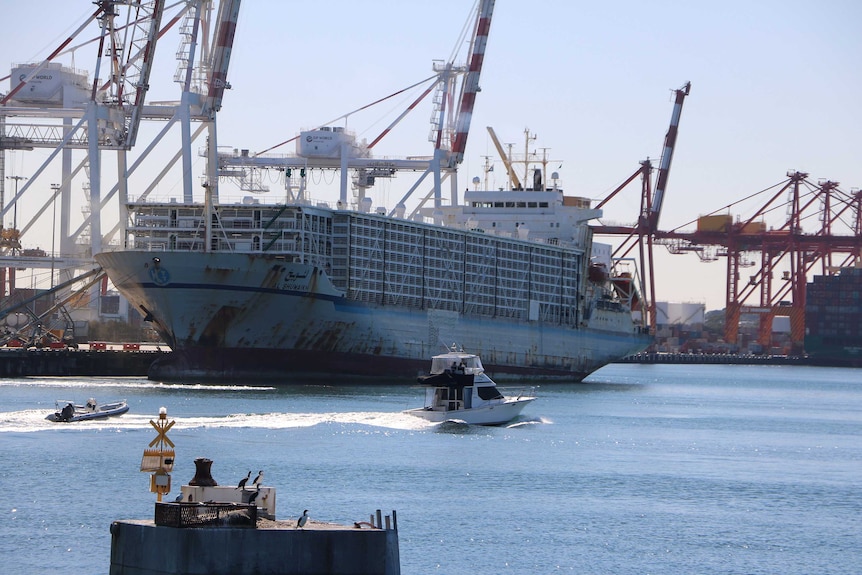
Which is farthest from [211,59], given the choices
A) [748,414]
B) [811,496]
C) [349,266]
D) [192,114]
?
[811,496]

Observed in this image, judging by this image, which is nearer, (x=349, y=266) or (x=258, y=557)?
(x=258, y=557)

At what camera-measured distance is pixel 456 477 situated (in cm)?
4547

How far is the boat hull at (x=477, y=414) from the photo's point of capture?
200 ft

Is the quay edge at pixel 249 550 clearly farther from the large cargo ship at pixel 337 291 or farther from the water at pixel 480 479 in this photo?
the large cargo ship at pixel 337 291

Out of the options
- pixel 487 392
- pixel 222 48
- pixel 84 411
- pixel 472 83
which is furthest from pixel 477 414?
pixel 472 83

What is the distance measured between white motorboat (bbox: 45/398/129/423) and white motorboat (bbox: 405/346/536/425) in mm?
11820

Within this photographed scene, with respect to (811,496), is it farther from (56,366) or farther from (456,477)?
(56,366)

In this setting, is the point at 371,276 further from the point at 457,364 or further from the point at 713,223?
the point at 713,223

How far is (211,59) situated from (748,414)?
126 ft

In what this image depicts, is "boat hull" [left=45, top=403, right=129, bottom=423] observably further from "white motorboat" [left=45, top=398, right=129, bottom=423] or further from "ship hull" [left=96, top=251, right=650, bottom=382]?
"ship hull" [left=96, top=251, right=650, bottom=382]

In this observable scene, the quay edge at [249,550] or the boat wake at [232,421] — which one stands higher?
the boat wake at [232,421]

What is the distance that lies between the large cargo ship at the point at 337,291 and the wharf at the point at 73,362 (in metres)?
6.80

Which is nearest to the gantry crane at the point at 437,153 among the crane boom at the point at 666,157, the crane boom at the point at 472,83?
the crane boom at the point at 472,83

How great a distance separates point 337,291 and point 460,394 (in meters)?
24.2
